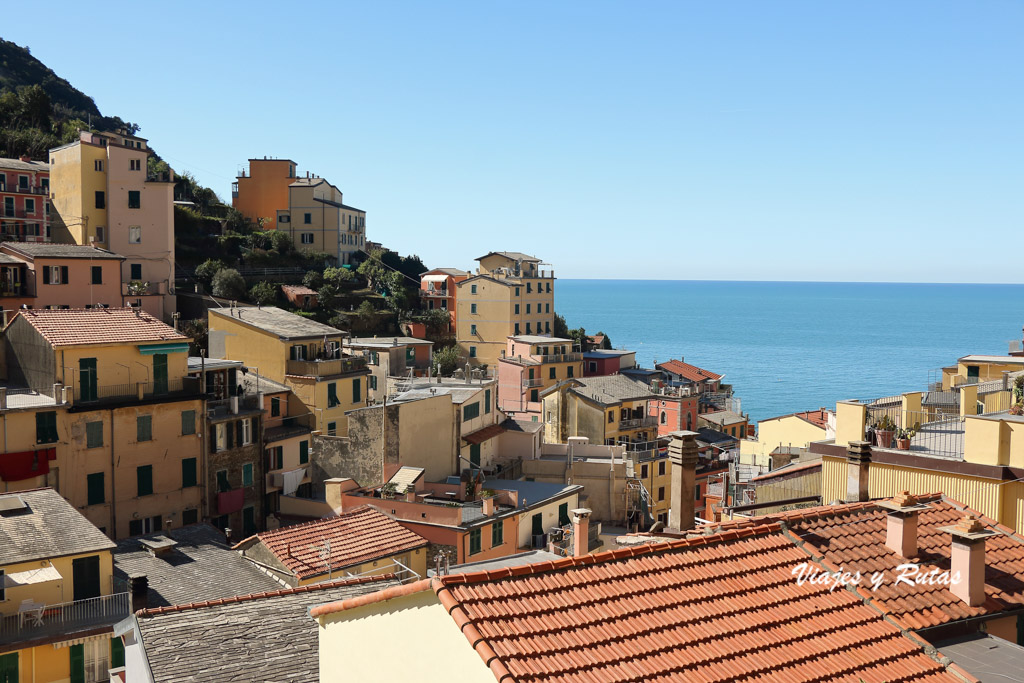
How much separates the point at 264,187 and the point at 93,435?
52895mm

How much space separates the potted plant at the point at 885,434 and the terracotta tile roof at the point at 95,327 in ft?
73.0

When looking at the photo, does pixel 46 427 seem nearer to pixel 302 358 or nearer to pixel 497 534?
pixel 302 358

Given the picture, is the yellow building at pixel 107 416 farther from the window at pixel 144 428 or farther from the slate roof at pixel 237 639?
the slate roof at pixel 237 639

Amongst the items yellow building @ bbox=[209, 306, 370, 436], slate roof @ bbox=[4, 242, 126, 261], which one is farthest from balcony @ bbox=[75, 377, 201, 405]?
slate roof @ bbox=[4, 242, 126, 261]

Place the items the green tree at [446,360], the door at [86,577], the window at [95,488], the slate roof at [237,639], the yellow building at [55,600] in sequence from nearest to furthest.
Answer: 1. the slate roof at [237,639]
2. the yellow building at [55,600]
3. the door at [86,577]
4. the window at [95,488]
5. the green tree at [446,360]

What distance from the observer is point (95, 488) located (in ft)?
84.8

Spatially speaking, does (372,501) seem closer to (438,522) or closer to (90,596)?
(438,522)

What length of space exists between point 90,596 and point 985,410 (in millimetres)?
20084

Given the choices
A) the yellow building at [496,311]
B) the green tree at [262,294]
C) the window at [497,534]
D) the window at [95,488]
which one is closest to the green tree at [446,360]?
the yellow building at [496,311]

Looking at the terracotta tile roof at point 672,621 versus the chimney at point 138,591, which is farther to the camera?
the chimney at point 138,591

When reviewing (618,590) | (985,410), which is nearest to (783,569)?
(618,590)

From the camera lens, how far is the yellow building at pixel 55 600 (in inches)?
692

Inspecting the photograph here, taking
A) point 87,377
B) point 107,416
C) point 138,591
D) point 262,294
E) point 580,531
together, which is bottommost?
point 138,591

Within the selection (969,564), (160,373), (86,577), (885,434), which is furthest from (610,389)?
(969,564)
